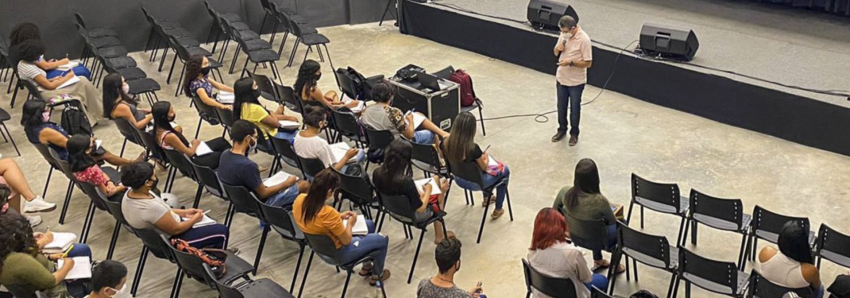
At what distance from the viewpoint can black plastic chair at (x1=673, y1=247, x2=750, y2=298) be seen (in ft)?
15.9

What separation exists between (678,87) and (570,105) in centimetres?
169

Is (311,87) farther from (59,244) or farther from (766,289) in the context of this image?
(766,289)

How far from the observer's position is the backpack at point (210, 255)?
5.19 meters

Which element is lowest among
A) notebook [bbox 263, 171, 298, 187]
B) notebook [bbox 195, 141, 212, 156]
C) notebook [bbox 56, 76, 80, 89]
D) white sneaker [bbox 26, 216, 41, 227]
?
white sneaker [bbox 26, 216, 41, 227]

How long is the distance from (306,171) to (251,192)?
677 mm

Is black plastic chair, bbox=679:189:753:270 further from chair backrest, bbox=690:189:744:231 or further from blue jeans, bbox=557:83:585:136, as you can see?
blue jeans, bbox=557:83:585:136

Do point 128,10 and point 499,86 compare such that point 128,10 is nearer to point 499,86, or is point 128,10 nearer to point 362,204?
point 499,86

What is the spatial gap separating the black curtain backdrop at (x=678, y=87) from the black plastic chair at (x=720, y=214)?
8.70 feet

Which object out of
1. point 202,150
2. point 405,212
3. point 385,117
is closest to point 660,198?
point 405,212

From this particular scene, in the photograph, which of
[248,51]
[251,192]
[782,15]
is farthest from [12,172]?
[782,15]

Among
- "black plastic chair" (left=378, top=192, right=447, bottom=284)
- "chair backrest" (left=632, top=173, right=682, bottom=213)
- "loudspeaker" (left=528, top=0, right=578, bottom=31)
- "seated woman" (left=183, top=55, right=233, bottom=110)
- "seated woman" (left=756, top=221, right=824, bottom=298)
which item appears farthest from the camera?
"loudspeaker" (left=528, top=0, right=578, bottom=31)

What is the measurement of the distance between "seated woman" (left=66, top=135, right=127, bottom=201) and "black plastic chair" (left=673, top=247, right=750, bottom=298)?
410 cm

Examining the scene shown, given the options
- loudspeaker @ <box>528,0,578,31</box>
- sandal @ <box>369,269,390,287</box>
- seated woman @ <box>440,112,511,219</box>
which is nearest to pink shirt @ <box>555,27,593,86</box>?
seated woman @ <box>440,112,511,219</box>

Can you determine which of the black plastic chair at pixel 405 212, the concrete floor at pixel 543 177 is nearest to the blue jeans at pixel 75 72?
the concrete floor at pixel 543 177
